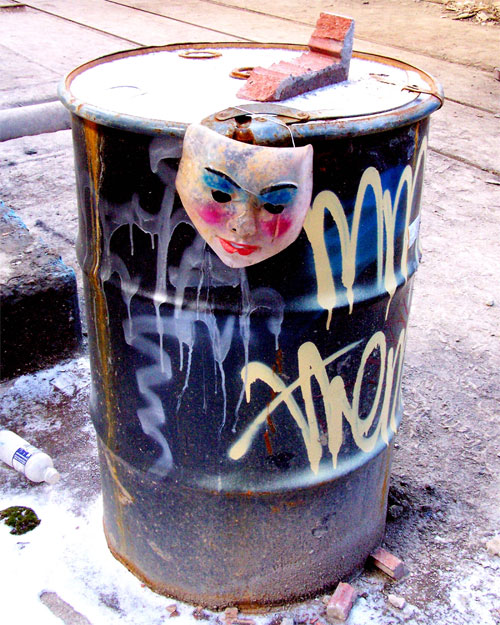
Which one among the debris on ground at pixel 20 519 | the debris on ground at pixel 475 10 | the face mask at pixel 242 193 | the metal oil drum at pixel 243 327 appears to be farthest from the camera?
the debris on ground at pixel 475 10

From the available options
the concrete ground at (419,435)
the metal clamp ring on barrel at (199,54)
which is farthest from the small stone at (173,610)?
the metal clamp ring on barrel at (199,54)

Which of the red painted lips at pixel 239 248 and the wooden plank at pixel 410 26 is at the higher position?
the red painted lips at pixel 239 248

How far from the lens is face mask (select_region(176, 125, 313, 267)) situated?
3.92ft

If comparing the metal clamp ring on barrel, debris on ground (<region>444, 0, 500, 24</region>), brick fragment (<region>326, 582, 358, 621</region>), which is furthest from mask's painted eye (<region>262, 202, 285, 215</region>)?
debris on ground (<region>444, 0, 500, 24</region>)

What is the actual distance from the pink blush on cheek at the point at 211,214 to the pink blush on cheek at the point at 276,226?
8 centimetres

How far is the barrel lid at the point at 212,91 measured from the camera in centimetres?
126

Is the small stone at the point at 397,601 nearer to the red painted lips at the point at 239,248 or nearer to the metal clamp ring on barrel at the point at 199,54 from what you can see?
the red painted lips at the point at 239,248

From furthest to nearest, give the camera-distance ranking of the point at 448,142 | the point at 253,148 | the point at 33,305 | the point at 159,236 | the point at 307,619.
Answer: the point at 448,142, the point at 33,305, the point at 307,619, the point at 159,236, the point at 253,148

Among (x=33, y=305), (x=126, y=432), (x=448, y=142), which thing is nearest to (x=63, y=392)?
(x=33, y=305)

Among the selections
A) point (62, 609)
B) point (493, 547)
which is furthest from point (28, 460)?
point (493, 547)

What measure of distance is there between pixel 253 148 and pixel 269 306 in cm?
32

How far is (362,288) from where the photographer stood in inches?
56.3

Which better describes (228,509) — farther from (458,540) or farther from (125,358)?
(458,540)

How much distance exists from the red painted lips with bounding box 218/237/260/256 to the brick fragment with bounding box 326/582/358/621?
37.5 inches
